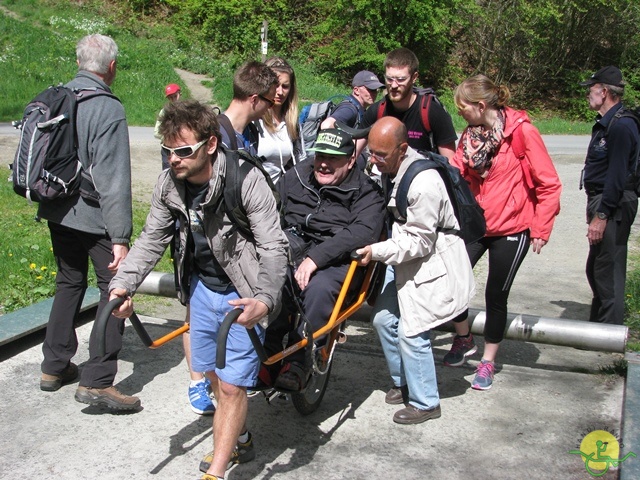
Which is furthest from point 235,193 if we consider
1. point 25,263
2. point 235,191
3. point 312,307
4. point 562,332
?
point 25,263

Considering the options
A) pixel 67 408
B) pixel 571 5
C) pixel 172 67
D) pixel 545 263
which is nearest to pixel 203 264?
pixel 67 408

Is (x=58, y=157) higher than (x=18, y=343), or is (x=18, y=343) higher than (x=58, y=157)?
(x=58, y=157)

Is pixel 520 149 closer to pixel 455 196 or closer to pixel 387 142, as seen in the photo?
pixel 455 196

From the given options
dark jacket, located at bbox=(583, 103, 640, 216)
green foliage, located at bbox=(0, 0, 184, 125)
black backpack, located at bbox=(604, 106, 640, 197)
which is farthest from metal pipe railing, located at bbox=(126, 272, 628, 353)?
green foliage, located at bbox=(0, 0, 184, 125)

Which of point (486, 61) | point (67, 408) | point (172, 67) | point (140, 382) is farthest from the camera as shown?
point (486, 61)

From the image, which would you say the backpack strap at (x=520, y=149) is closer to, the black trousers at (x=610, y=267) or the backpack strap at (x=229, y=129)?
the black trousers at (x=610, y=267)

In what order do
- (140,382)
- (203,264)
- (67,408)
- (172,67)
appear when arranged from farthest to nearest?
(172,67) < (140,382) < (67,408) < (203,264)

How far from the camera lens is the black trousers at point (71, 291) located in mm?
4324

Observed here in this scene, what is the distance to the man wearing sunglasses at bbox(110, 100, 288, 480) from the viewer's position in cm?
318

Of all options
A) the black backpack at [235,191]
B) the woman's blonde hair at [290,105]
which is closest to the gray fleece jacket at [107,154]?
the black backpack at [235,191]

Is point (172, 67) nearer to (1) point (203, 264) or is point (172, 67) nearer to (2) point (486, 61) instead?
(2) point (486, 61)

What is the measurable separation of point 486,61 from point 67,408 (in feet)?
90.8

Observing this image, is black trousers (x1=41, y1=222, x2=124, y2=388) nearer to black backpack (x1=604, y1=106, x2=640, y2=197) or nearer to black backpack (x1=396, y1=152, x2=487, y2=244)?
black backpack (x1=396, y1=152, x2=487, y2=244)

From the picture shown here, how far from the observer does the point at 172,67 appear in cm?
2516
